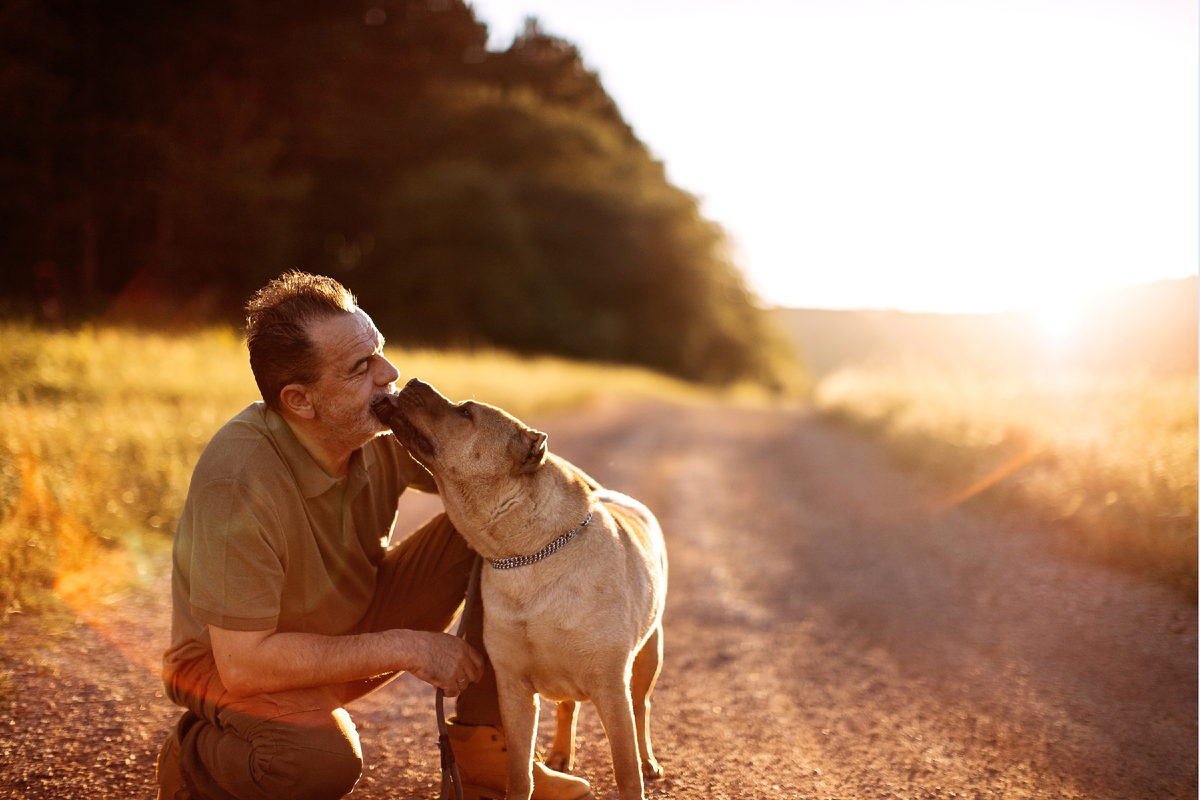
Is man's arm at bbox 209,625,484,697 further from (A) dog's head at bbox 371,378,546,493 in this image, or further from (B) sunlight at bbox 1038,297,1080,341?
(B) sunlight at bbox 1038,297,1080,341

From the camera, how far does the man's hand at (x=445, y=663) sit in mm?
2561

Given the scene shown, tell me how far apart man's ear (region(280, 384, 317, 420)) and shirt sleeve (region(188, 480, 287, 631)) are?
355mm

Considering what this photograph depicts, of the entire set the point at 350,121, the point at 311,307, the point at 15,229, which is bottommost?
the point at 311,307

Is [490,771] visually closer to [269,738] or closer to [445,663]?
[445,663]

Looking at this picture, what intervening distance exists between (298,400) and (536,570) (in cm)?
105

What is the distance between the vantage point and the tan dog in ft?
8.40

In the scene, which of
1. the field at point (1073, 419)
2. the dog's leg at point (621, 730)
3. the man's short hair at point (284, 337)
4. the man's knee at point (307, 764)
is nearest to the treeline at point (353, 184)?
the field at point (1073, 419)

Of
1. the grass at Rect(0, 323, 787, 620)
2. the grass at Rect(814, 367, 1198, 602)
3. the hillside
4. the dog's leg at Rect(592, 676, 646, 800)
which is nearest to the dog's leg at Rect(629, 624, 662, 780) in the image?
the dog's leg at Rect(592, 676, 646, 800)

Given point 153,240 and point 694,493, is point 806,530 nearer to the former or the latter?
point 694,493

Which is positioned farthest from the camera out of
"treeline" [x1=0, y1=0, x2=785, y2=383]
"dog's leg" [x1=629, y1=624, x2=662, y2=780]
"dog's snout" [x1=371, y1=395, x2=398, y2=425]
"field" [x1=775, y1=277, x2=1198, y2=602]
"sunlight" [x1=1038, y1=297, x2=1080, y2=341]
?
"treeline" [x1=0, y1=0, x2=785, y2=383]

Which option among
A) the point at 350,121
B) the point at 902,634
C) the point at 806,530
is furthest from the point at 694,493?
the point at 350,121

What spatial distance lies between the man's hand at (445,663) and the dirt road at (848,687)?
539 mm

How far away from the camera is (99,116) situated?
1666cm

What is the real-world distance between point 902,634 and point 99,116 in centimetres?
1960
